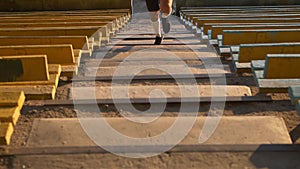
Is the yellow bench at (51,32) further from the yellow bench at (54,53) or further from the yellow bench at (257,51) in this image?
the yellow bench at (257,51)

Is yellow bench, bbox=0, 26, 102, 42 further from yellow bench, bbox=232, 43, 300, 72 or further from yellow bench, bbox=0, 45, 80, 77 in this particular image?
yellow bench, bbox=232, 43, 300, 72

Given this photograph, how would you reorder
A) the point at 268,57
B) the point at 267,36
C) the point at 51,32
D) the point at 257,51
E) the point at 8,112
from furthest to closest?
the point at 51,32 < the point at 267,36 < the point at 257,51 < the point at 268,57 < the point at 8,112

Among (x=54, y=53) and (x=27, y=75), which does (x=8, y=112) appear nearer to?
(x=27, y=75)

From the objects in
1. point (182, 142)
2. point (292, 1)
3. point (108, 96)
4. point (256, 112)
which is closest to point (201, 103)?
point (256, 112)

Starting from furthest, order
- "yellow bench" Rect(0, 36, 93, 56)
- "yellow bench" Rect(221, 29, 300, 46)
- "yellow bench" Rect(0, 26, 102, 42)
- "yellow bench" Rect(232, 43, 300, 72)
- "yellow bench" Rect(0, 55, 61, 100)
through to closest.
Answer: "yellow bench" Rect(0, 26, 102, 42), "yellow bench" Rect(221, 29, 300, 46), "yellow bench" Rect(0, 36, 93, 56), "yellow bench" Rect(232, 43, 300, 72), "yellow bench" Rect(0, 55, 61, 100)

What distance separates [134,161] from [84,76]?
1680mm

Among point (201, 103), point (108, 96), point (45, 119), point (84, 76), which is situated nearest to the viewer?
point (45, 119)

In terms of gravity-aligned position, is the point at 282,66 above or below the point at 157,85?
above

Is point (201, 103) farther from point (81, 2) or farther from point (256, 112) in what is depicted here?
point (81, 2)

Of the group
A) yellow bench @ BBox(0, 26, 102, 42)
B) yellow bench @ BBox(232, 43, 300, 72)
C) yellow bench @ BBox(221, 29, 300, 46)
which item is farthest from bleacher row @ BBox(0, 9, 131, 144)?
yellow bench @ BBox(221, 29, 300, 46)

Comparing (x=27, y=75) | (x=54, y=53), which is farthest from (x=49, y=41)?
(x=27, y=75)

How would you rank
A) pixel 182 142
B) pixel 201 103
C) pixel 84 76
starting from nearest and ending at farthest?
pixel 182 142, pixel 201 103, pixel 84 76

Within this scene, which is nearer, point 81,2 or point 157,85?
point 157,85

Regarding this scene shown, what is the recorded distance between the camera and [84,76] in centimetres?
353
